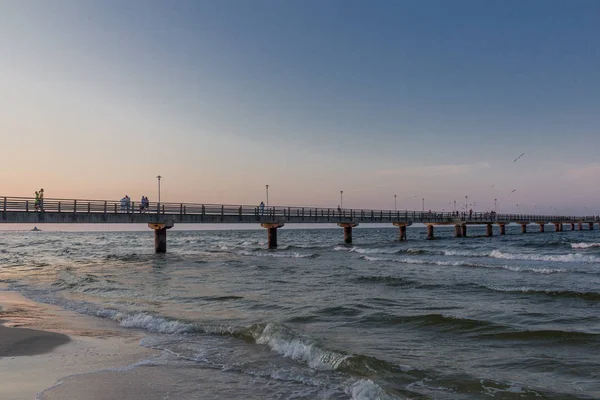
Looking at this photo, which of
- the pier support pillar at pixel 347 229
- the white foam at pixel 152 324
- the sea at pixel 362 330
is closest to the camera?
the sea at pixel 362 330

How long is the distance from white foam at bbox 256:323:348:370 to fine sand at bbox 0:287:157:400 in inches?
96.8

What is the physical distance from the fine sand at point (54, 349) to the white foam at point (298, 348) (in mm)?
2458

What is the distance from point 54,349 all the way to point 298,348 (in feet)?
16.0

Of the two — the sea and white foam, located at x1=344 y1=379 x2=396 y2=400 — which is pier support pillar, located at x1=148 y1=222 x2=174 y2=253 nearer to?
the sea

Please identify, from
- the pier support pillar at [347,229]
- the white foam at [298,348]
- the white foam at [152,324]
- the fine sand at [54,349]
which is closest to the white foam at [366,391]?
the white foam at [298,348]

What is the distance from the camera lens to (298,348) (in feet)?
31.6

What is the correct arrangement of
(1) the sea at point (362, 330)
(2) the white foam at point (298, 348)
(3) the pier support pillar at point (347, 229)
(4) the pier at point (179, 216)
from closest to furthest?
(1) the sea at point (362, 330)
(2) the white foam at point (298, 348)
(4) the pier at point (179, 216)
(3) the pier support pillar at point (347, 229)

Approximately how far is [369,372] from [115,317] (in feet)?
27.3

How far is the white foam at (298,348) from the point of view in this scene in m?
8.75

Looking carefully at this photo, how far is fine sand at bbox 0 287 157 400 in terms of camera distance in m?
7.59

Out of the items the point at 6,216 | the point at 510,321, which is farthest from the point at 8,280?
the point at 510,321

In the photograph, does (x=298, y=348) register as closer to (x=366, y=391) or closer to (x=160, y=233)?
(x=366, y=391)

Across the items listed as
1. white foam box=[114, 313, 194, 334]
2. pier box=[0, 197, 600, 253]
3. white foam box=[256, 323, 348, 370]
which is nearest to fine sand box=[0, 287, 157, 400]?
white foam box=[114, 313, 194, 334]

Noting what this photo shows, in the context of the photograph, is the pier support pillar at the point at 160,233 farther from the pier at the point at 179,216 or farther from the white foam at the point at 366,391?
the white foam at the point at 366,391
